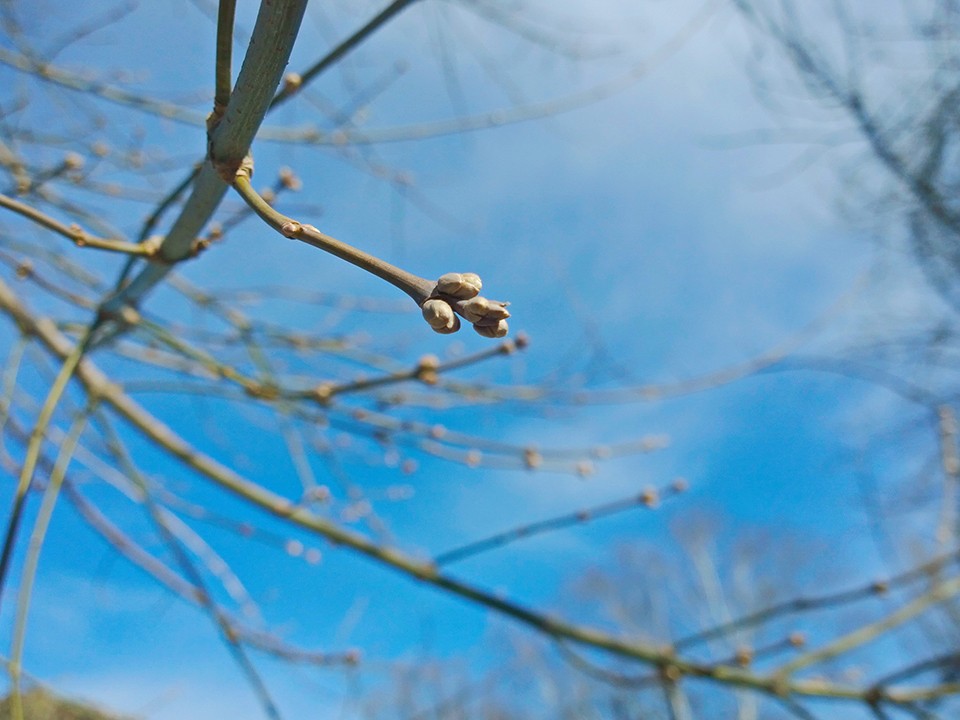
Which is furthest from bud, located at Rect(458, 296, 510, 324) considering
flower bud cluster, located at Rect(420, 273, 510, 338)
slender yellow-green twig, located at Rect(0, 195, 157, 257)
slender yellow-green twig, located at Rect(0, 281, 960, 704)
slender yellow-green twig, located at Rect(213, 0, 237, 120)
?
slender yellow-green twig, located at Rect(0, 281, 960, 704)

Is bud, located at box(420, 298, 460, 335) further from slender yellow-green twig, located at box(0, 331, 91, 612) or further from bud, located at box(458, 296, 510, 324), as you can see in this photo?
slender yellow-green twig, located at box(0, 331, 91, 612)

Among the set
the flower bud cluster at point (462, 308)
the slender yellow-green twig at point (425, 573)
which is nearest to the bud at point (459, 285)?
the flower bud cluster at point (462, 308)

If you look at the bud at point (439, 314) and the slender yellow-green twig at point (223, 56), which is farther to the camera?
the slender yellow-green twig at point (223, 56)

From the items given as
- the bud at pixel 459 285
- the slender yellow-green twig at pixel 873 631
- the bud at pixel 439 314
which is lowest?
the bud at pixel 439 314

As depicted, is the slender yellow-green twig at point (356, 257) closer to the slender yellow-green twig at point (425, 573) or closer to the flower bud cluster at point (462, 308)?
the flower bud cluster at point (462, 308)

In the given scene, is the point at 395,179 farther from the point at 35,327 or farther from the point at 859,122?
the point at 859,122

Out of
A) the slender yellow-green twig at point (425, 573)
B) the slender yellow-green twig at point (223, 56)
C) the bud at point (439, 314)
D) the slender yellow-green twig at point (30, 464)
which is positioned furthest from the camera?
the slender yellow-green twig at point (425, 573)

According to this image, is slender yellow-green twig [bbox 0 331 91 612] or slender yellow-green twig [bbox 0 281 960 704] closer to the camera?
slender yellow-green twig [bbox 0 331 91 612]

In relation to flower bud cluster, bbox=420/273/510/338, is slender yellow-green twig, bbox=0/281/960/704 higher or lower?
higher

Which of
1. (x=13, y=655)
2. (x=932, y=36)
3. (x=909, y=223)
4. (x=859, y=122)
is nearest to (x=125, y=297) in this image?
(x=13, y=655)
